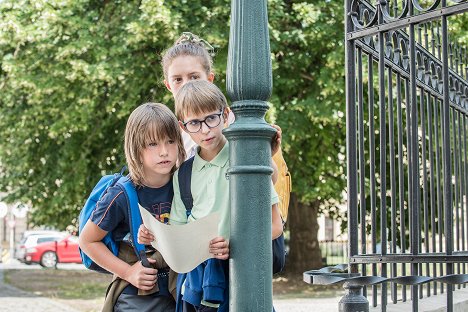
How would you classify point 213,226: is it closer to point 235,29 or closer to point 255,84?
point 255,84

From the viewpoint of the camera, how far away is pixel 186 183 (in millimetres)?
3023

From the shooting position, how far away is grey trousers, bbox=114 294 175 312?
306cm

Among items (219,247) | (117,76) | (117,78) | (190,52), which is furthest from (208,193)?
(117,78)

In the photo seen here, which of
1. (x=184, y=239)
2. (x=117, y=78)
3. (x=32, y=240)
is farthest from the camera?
(x=32, y=240)

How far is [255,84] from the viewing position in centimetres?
293

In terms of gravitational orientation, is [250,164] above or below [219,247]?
above

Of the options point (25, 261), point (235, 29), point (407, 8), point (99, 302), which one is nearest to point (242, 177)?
point (235, 29)

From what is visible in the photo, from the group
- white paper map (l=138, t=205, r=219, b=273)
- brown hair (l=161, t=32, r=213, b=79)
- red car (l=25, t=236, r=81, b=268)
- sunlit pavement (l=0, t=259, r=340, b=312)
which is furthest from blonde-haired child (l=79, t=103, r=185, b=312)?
red car (l=25, t=236, r=81, b=268)

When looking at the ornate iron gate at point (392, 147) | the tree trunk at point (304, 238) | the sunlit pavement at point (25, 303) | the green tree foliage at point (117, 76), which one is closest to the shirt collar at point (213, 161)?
the ornate iron gate at point (392, 147)

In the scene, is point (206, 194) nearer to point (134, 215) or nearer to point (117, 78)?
point (134, 215)

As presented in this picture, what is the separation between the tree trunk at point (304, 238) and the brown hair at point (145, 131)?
720 inches

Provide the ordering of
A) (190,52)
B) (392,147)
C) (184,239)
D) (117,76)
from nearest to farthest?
(184,239)
(190,52)
(392,147)
(117,76)

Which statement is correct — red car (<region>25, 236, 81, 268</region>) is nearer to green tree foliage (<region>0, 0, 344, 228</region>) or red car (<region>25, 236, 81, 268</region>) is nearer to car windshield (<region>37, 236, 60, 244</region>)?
car windshield (<region>37, 236, 60, 244</region>)

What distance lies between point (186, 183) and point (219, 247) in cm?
31
